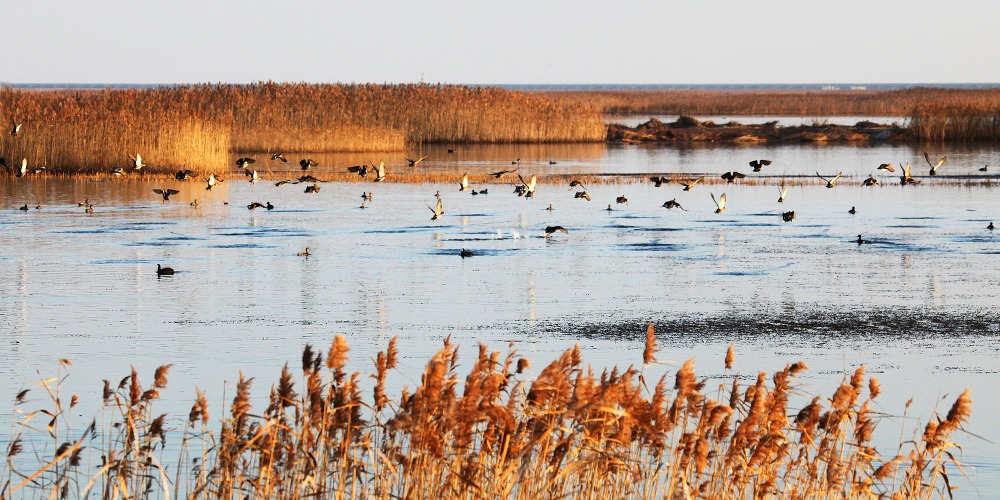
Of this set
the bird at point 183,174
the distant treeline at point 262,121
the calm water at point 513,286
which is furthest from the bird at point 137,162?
the calm water at point 513,286

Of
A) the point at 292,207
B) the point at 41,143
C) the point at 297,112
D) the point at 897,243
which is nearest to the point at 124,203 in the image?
the point at 292,207

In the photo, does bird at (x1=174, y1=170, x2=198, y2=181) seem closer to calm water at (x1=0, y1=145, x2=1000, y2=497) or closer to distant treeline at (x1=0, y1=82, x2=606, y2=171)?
calm water at (x1=0, y1=145, x2=1000, y2=497)

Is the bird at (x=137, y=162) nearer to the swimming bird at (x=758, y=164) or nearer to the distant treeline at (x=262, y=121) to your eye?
the distant treeline at (x=262, y=121)

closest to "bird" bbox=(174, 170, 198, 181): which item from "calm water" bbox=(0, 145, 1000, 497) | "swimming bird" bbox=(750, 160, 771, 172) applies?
"calm water" bbox=(0, 145, 1000, 497)

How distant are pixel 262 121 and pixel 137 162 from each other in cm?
1590

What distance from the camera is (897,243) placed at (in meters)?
23.1

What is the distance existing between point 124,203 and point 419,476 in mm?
25667

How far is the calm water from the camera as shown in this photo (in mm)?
12836

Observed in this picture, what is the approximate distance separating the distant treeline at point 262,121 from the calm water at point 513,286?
3668 mm

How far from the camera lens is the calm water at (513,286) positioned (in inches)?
505

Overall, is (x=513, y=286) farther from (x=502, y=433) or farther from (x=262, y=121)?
(x=262, y=121)

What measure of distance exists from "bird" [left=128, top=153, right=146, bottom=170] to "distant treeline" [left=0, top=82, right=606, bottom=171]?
0.21 m

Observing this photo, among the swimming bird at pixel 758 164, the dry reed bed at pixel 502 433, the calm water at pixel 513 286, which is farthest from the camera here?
the swimming bird at pixel 758 164

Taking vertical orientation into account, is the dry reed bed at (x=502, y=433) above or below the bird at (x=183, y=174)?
below
